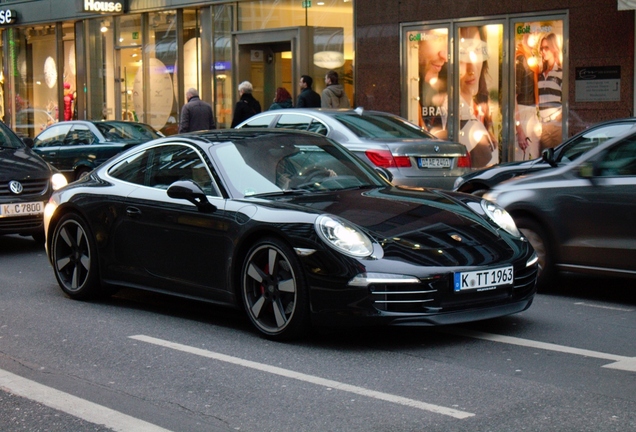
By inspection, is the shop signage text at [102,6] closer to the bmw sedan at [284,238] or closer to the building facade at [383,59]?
the building facade at [383,59]

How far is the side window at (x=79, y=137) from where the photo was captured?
1986 centimetres

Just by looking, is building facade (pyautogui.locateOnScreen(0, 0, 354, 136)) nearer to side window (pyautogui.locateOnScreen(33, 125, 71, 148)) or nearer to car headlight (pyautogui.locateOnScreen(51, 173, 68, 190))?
side window (pyautogui.locateOnScreen(33, 125, 71, 148))

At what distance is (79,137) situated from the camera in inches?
787

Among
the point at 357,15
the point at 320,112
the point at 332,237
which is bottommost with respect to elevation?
the point at 332,237

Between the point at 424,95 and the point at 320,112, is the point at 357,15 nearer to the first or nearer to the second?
the point at 424,95

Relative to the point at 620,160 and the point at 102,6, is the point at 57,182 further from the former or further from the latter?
the point at 102,6

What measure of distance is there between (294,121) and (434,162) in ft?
6.62

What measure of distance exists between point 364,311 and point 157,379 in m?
1.33

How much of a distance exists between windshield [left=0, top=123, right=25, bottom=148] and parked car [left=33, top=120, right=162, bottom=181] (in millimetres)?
5745

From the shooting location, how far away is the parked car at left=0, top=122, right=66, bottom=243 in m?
11.7

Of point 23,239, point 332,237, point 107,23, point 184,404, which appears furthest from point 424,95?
point 184,404

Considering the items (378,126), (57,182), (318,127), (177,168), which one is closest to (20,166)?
(57,182)

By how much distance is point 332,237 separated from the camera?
658cm

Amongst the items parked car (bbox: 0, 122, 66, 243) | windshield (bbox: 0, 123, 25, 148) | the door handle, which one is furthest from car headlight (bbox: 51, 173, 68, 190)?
the door handle
